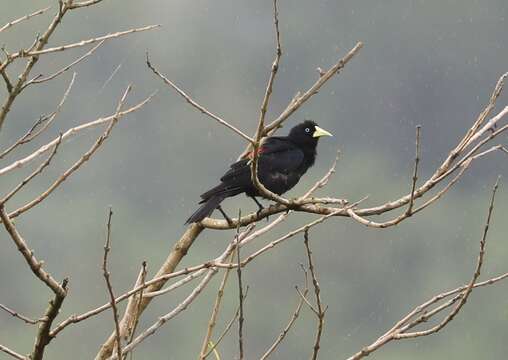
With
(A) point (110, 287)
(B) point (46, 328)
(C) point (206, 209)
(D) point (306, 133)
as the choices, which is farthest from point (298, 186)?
Result: (A) point (110, 287)

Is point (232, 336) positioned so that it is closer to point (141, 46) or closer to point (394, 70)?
point (141, 46)

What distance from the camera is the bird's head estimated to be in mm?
7809

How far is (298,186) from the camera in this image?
8894 centimetres

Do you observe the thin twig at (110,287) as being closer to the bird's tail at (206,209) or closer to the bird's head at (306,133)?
the bird's tail at (206,209)

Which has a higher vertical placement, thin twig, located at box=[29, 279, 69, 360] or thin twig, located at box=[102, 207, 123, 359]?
thin twig, located at box=[29, 279, 69, 360]

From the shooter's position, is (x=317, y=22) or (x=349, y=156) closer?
(x=349, y=156)

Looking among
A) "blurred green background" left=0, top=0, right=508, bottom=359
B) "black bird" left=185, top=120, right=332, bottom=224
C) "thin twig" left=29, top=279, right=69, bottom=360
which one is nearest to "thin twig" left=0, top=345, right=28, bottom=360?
"thin twig" left=29, top=279, right=69, bottom=360

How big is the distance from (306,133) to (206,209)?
8.30 feet

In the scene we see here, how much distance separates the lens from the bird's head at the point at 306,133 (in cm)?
781

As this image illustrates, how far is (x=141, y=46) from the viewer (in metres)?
142

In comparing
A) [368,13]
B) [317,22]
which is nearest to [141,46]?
[317,22]

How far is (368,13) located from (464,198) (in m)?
48.9

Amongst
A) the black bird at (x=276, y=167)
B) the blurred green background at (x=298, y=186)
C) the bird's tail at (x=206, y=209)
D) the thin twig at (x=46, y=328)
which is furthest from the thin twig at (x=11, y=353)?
the blurred green background at (x=298, y=186)

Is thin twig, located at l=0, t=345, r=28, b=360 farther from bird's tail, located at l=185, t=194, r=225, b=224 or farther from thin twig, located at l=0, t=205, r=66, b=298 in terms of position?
bird's tail, located at l=185, t=194, r=225, b=224
